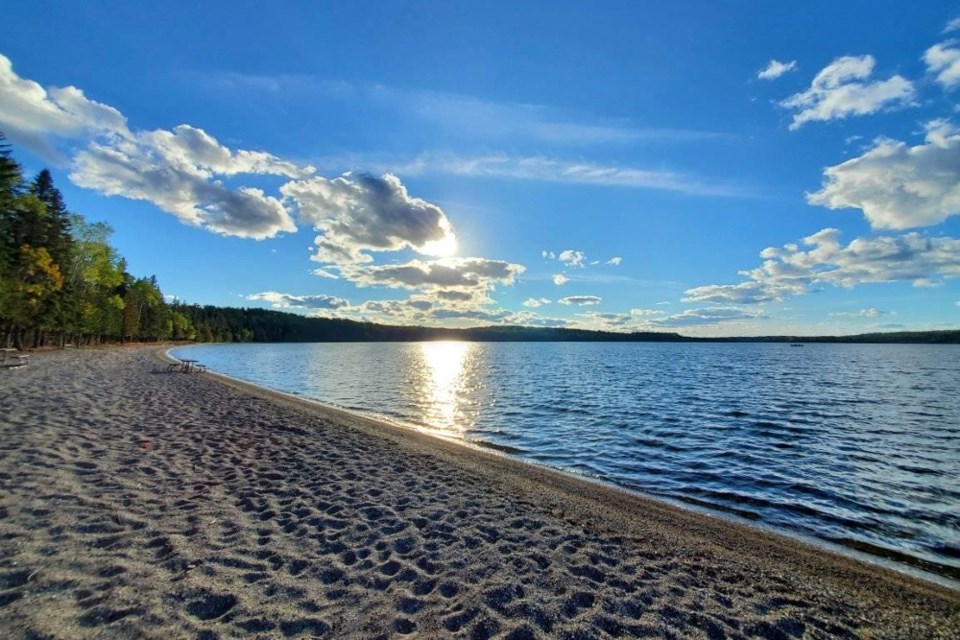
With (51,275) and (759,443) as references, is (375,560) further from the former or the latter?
(51,275)

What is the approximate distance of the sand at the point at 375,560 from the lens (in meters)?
4.86

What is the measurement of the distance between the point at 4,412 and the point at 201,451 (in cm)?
836

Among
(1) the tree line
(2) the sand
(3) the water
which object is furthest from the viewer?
(1) the tree line

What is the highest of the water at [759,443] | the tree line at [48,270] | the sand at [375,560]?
the tree line at [48,270]

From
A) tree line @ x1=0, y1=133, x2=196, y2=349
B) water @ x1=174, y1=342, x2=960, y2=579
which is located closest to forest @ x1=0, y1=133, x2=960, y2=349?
tree line @ x1=0, y1=133, x2=196, y2=349

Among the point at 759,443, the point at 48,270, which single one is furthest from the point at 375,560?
the point at 48,270

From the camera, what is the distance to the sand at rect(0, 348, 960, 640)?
4855 mm

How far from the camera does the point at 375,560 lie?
6.26 m

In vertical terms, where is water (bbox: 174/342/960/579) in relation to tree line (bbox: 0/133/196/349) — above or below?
below

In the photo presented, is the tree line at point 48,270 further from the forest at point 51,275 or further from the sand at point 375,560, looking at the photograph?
the sand at point 375,560

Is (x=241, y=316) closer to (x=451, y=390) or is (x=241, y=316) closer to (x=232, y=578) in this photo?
(x=451, y=390)

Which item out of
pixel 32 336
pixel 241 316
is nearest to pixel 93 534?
pixel 32 336

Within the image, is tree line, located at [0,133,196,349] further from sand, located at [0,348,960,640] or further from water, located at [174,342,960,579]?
sand, located at [0,348,960,640]

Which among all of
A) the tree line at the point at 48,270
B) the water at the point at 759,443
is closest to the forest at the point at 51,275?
the tree line at the point at 48,270
